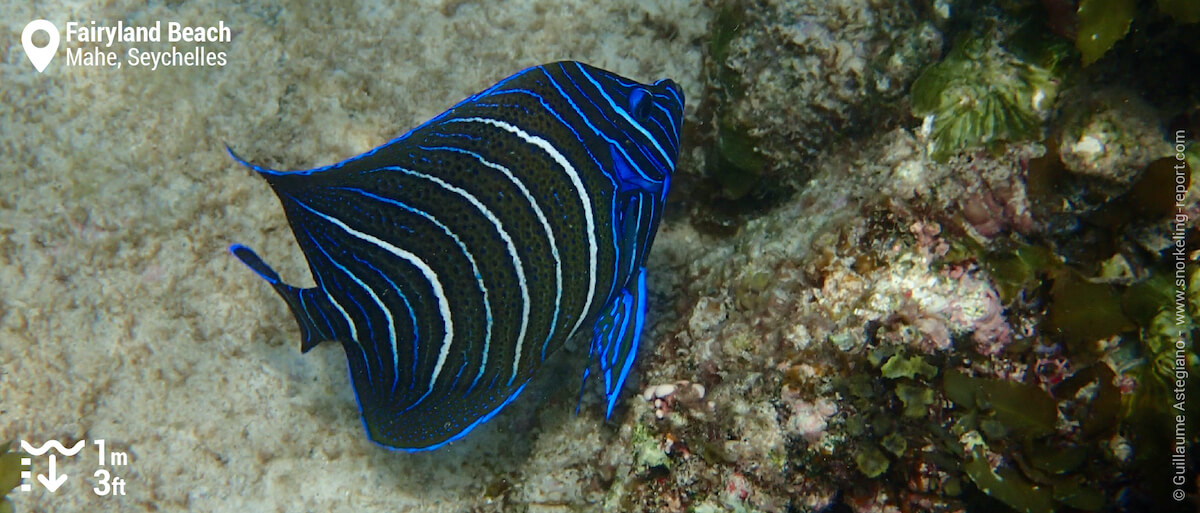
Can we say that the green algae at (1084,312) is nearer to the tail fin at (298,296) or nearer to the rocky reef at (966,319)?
the rocky reef at (966,319)

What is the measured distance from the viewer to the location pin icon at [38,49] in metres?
3.17

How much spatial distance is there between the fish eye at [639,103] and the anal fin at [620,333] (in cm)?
56

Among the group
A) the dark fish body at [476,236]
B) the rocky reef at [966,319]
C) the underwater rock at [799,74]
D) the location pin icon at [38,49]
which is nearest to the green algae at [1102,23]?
the rocky reef at [966,319]

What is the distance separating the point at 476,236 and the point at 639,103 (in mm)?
705

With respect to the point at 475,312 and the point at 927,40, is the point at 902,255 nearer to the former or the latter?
the point at 927,40

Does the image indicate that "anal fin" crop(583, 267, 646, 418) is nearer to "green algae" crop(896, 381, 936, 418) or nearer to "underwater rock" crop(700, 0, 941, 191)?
"green algae" crop(896, 381, 936, 418)

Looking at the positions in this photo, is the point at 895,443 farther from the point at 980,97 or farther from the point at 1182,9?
the point at 1182,9

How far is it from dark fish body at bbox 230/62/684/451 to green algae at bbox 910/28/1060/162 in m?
1.06

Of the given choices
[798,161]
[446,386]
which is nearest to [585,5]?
[798,161]

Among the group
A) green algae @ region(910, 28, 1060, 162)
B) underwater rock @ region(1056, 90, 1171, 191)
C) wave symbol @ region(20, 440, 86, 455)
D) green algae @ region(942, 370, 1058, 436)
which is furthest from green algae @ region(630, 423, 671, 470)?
wave symbol @ region(20, 440, 86, 455)

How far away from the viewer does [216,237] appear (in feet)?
10.5

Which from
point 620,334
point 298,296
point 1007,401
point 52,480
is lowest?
point 52,480

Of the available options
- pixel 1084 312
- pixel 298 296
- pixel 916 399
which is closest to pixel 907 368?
pixel 916 399

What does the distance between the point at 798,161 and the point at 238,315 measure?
2939mm
